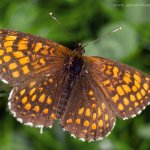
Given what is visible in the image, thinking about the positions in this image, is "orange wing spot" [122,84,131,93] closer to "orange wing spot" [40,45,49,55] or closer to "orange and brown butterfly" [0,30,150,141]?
"orange and brown butterfly" [0,30,150,141]

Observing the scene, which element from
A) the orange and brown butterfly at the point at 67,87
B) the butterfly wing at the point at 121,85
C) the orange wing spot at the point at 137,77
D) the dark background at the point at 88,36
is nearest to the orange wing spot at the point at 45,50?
the orange and brown butterfly at the point at 67,87

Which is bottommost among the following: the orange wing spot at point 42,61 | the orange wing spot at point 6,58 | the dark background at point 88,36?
the dark background at point 88,36

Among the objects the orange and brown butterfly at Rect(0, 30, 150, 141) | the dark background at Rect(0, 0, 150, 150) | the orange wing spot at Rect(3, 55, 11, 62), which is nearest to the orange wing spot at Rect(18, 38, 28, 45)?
the orange and brown butterfly at Rect(0, 30, 150, 141)

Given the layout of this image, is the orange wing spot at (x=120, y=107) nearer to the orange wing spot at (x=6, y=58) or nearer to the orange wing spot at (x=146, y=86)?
the orange wing spot at (x=146, y=86)

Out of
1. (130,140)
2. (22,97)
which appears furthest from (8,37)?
(130,140)

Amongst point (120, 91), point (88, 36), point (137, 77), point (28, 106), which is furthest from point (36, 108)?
point (88, 36)

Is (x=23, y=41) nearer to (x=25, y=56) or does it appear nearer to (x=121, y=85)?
(x=25, y=56)

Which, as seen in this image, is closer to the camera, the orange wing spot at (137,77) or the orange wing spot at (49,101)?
the orange wing spot at (49,101)

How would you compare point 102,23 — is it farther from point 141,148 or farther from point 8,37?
point 8,37
